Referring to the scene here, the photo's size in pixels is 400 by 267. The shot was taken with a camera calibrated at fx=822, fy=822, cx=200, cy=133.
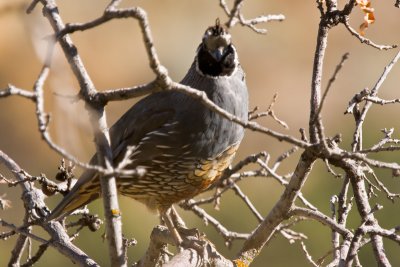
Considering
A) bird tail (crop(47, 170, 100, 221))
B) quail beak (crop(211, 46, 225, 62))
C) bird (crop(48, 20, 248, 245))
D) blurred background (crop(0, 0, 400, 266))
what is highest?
blurred background (crop(0, 0, 400, 266))

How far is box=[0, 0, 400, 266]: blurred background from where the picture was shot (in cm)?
799

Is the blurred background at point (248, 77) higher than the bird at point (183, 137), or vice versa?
the blurred background at point (248, 77)

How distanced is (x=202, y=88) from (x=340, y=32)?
10.3 m

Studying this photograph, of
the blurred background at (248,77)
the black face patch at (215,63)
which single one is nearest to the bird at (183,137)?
the black face patch at (215,63)

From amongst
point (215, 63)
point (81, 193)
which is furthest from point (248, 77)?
point (81, 193)

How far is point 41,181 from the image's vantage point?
315 centimetres

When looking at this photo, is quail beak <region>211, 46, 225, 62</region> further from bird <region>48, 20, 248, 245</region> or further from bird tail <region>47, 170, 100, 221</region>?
bird tail <region>47, 170, 100, 221</region>

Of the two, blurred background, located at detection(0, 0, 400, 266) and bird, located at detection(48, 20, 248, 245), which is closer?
bird, located at detection(48, 20, 248, 245)

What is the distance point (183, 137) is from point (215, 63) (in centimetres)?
36

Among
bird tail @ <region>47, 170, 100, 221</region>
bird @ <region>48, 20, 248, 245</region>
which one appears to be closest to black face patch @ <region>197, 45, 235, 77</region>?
bird @ <region>48, 20, 248, 245</region>

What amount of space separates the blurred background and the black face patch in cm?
394

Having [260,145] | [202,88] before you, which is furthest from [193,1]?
[202,88]

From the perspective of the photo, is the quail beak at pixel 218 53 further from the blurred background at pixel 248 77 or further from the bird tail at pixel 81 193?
the blurred background at pixel 248 77

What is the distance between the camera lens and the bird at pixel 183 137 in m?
3.50
